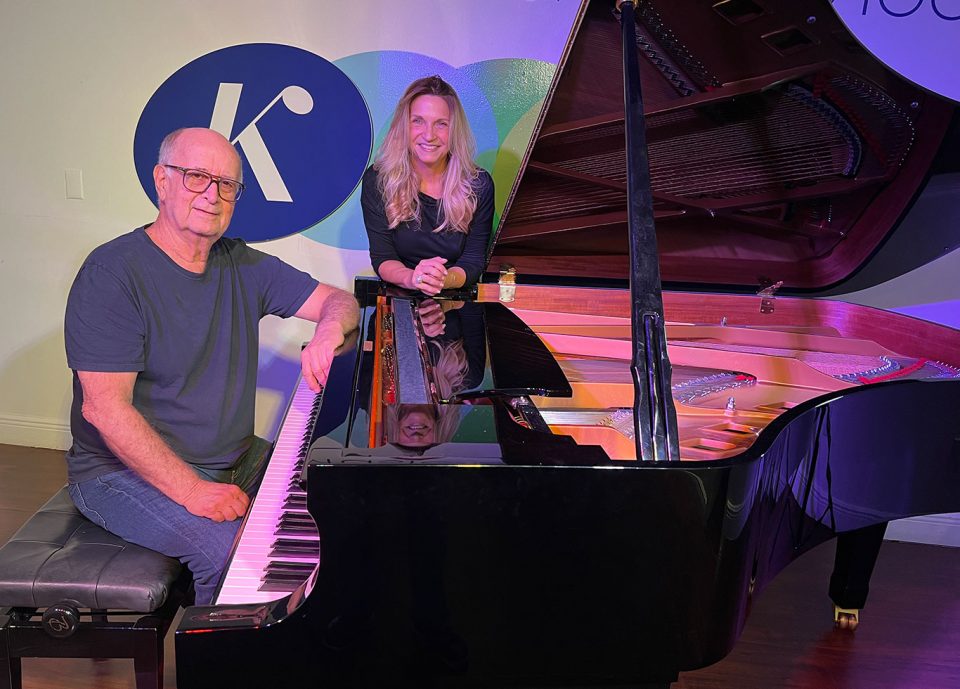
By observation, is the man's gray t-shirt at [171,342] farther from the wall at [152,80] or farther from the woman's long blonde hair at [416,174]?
the wall at [152,80]

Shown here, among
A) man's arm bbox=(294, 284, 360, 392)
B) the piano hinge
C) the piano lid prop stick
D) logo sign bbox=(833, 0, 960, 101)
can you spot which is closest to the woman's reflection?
man's arm bbox=(294, 284, 360, 392)

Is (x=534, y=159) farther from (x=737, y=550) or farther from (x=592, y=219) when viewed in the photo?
(x=737, y=550)

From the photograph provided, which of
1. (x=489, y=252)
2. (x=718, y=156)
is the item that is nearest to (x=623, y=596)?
(x=489, y=252)

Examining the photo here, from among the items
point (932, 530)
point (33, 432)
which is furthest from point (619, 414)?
point (33, 432)

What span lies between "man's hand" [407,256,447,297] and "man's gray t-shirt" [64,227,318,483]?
558 millimetres

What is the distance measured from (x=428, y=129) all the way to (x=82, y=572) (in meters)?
2.12

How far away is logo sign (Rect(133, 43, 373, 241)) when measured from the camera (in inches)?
155

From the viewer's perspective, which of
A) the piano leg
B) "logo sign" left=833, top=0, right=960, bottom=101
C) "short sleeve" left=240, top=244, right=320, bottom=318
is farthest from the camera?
"logo sign" left=833, top=0, right=960, bottom=101

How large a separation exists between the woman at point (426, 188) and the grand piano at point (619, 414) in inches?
12.7

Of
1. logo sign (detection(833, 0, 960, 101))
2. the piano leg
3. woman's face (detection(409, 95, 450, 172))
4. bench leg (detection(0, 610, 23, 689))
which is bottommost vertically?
the piano leg

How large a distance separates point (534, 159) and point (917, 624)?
2.27 meters

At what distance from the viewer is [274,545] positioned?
1.50m

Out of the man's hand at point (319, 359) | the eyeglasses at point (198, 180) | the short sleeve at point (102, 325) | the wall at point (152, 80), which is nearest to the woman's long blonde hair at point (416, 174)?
the wall at point (152, 80)

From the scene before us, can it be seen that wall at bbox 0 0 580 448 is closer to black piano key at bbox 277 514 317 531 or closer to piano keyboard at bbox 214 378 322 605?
piano keyboard at bbox 214 378 322 605
